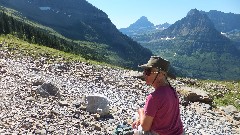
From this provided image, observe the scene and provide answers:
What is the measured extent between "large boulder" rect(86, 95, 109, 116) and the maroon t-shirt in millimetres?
10152

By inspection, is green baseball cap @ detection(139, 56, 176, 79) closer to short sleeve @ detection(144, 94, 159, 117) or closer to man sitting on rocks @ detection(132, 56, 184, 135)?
man sitting on rocks @ detection(132, 56, 184, 135)

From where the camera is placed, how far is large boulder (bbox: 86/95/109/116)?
18750 mm

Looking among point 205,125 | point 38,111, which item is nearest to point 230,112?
point 205,125

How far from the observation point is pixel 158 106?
322 inches

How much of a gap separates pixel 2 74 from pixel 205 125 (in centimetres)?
1374

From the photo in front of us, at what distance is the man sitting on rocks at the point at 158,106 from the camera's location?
819 cm

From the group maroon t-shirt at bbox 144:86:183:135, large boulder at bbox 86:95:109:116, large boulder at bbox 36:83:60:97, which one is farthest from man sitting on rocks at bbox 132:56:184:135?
large boulder at bbox 36:83:60:97

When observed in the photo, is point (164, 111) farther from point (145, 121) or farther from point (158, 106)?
point (145, 121)

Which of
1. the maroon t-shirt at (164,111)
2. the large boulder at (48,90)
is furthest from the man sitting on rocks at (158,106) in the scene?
the large boulder at (48,90)

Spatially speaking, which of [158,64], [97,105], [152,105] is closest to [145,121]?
[152,105]

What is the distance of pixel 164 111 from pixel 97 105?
1094 centimetres

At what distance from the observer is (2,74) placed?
976 inches

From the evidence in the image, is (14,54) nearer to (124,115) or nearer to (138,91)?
(138,91)

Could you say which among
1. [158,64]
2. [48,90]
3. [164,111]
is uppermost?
[158,64]
